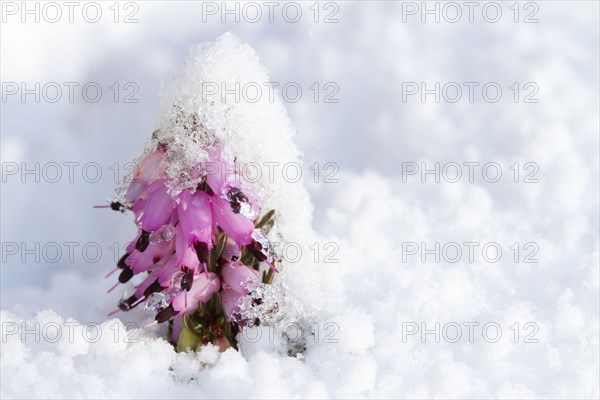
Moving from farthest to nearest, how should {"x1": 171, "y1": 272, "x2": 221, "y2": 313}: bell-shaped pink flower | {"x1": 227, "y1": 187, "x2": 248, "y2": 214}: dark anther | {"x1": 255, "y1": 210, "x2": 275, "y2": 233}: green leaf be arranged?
{"x1": 255, "y1": 210, "x2": 275, "y2": 233}: green leaf → {"x1": 171, "y1": 272, "x2": 221, "y2": 313}: bell-shaped pink flower → {"x1": 227, "y1": 187, "x2": 248, "y2": 214}: dark anther

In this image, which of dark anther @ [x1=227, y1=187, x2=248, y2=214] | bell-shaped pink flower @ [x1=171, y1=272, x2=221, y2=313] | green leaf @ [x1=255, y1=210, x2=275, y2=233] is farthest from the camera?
green leaf @ [x1=255, y1=210, x2=275, y2=233]

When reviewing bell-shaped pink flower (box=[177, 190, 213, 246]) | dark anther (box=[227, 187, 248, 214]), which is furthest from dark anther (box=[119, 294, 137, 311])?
dark anther (box=[227, 187, 248, 214])

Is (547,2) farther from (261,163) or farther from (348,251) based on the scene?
(261,163)

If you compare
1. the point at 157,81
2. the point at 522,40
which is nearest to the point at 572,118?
the point at 522,40

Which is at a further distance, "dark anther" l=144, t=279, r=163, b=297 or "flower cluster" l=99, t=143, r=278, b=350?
"dark anther" l=144, t=279, r=163, b=297

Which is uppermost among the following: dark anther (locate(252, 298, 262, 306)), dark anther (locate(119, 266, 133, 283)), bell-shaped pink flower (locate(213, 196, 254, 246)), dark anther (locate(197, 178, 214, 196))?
dark anther (locate(197, 178, 214, 196))

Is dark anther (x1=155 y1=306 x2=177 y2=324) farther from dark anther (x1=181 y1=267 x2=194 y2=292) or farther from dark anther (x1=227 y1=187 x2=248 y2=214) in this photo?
dark anther (x1=227 y1=187 x2=248 y2=214)

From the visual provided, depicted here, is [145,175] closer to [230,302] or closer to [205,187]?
[205,187]
